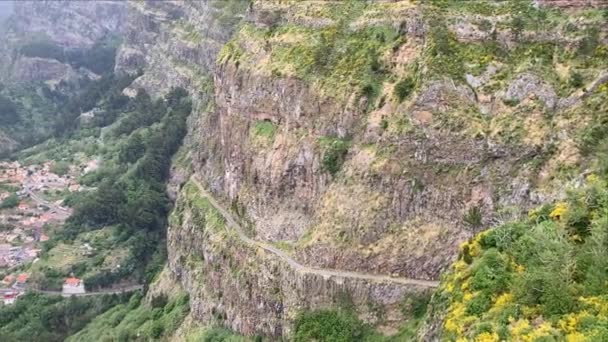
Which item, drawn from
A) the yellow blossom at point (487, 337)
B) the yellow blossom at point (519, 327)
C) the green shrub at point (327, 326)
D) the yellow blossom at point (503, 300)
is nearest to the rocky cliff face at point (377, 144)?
the green shrub at point (327, 326)

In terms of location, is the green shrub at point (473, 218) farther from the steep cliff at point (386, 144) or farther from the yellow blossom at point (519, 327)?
the yellow blossom at point (519, 327)

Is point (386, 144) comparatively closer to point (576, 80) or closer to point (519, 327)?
point (576, 80)

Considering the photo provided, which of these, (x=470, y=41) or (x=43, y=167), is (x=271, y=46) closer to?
(x=470, y=41)

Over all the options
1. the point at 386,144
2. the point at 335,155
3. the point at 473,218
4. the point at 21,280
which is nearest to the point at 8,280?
the point at 21,280

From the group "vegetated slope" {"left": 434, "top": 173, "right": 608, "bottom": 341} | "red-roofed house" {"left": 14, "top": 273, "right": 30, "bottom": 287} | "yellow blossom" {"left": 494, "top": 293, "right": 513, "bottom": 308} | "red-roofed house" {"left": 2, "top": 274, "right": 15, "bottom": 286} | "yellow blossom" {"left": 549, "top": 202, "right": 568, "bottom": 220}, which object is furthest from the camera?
"red-roofed house" {"left": 2, "top": 274, "right": 15, "bottom": 286}

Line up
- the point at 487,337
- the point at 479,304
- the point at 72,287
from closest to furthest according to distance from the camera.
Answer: the point at 487,337 < the point at 479,304 < the point at 72,287

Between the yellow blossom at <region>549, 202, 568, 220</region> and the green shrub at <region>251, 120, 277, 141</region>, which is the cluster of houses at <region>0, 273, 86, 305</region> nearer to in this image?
the green shrub at <region>251, 120, 277, 141</region>

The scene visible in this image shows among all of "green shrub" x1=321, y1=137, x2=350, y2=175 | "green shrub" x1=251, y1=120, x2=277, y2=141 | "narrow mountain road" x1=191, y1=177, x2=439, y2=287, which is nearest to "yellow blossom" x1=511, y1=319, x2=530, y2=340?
"narrow mountain road" x1=191, y1=177, x2=439, y2=287
